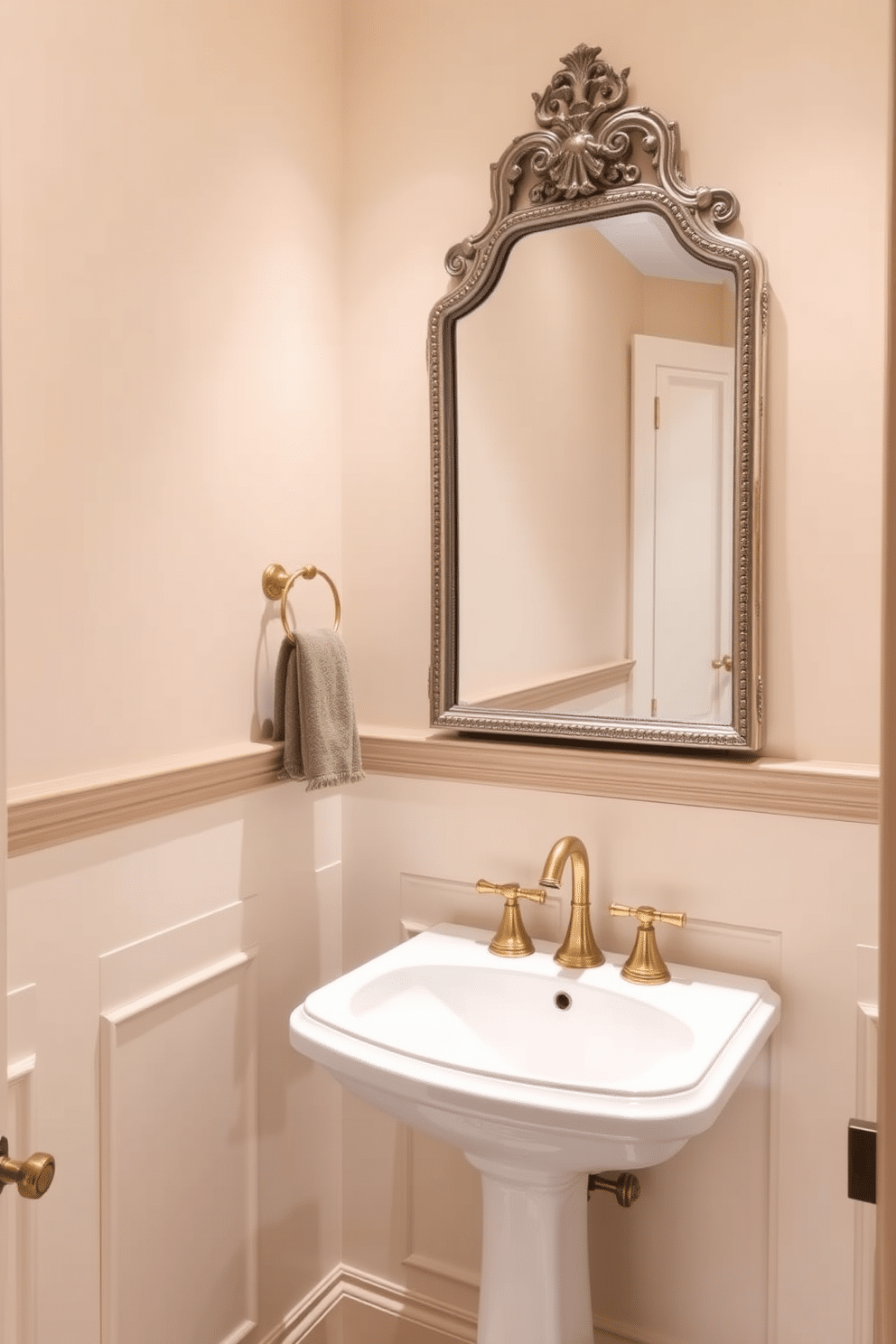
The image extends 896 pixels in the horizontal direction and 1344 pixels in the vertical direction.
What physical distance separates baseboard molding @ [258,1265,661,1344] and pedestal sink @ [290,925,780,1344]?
40 cm

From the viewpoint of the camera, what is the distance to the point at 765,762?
154 cm

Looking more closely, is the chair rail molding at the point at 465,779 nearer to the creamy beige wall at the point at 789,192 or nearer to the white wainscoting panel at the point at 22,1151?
the creamy beige wall at the point at 789,192

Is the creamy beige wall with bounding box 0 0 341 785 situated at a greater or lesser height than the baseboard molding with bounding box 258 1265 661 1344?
greater

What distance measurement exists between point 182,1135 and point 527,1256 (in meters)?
0.54

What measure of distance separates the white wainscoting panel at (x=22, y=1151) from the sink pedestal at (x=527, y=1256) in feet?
1.91

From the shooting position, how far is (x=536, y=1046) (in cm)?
156

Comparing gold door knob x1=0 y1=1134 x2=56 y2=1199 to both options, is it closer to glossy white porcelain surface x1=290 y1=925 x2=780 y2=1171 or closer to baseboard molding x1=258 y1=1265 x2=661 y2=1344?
glossy white porcelain surface x1=290 y1=925 x2=780 y2=1171

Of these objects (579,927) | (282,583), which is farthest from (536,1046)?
(282,583)

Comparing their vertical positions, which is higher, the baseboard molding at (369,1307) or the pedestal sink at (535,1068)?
the pedestal sink at (535,1068)

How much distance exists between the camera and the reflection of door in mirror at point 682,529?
1.55 m

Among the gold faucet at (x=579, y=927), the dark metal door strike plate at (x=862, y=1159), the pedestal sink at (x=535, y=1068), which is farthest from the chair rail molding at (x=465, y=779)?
the dark metal door strike plate at (x=862, y=1159)

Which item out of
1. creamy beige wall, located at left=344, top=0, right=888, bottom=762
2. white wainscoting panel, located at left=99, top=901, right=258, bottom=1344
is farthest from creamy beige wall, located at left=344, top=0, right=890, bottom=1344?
white wainscoting panel, located at left=99, top=901, right=258, bottom=1344

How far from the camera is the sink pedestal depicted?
56.0 inches

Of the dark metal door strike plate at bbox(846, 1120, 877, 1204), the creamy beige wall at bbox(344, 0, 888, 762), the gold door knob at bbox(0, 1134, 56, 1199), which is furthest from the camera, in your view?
the creamy beige wall at bbox(344, 0, 888, 762)
